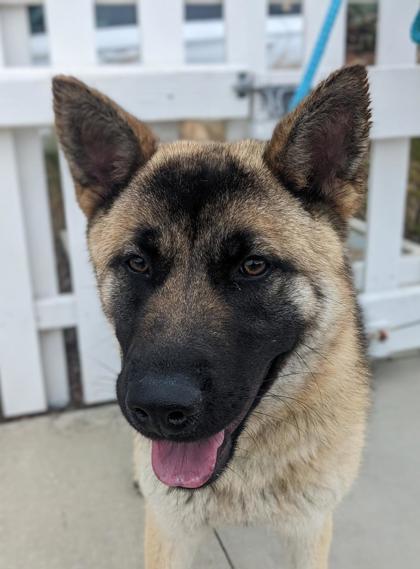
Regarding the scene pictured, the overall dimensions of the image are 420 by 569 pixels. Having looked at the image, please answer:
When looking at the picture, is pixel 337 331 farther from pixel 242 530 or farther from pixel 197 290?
pixel 242 530

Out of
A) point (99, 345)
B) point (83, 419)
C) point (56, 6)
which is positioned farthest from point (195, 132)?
point (83, 419)

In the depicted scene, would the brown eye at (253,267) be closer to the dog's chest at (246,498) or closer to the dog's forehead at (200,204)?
the dog's forehead at (200,204)

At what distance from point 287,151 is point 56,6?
6.33 ft

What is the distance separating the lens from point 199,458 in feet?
5.87

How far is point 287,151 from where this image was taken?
6.32 feet

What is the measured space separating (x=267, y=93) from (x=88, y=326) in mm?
1741

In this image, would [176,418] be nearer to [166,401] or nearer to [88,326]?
[166,401]

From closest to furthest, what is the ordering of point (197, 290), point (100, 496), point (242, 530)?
point (197, 290), point (242, 530), point (100, 496)

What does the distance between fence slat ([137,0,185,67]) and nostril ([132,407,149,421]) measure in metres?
2.36

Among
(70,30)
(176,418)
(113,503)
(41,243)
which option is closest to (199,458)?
(176,418)

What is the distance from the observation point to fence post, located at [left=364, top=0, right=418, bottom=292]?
3.50 metres

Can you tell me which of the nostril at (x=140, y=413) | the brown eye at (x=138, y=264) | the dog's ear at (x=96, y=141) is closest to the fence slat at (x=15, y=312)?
the dog's ear at (x=96, y=141)

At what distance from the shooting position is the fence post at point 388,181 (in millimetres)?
3496

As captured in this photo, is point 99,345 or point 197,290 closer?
point 197,290
